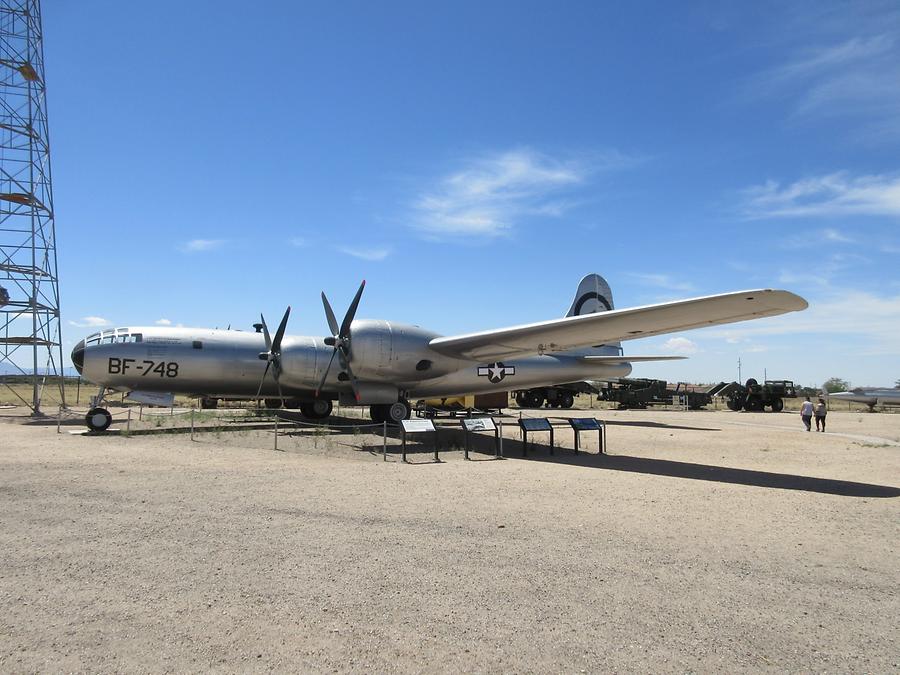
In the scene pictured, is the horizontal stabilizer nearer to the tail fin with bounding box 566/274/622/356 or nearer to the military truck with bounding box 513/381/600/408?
the tail fin with bounding box 566/274/622/356

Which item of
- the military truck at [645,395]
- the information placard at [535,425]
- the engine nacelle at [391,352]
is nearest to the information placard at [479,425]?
the information placard at [535,425]

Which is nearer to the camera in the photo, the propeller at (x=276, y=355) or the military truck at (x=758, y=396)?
the propeller at (x=276, y=355)

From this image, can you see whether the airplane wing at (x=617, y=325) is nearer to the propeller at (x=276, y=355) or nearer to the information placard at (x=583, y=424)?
the information placard at (x=583, y=424)

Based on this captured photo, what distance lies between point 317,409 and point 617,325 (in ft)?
47.6

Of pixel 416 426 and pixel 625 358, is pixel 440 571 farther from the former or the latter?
pixel 625 358

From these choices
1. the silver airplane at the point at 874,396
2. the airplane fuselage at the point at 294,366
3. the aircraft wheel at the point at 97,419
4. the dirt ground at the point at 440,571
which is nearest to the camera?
the dirt ground at the point at 440,571

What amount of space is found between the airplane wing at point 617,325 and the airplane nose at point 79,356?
468 inches

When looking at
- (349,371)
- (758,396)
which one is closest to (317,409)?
(349,371)

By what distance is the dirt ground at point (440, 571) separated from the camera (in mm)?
4098

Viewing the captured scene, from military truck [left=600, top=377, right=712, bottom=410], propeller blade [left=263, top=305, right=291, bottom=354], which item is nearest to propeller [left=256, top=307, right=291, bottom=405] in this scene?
propeller blade [left=263, top=305, right=291, bottom=354]

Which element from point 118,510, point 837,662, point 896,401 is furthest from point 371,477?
point 896,401

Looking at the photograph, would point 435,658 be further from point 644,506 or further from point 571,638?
point 644,506

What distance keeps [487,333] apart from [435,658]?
1345cm

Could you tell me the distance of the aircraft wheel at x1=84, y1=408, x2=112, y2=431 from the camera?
1845cm
